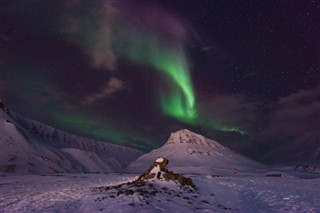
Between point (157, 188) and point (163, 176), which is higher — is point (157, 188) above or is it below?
below

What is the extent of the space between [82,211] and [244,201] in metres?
11.2

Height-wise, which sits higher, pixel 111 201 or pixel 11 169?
pixel 11 169

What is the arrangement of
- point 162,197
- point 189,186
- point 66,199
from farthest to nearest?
1. point 189,186
2. point 66,199
3. point 162,197

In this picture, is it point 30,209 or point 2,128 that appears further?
point 2,128

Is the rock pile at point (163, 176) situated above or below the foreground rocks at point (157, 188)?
above

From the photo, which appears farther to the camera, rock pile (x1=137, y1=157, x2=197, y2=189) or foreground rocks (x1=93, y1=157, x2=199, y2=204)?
rock pile (x1=137, y1=157, x2=197, y2=189)

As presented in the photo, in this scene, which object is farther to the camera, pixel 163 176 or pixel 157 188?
pixel 163 176

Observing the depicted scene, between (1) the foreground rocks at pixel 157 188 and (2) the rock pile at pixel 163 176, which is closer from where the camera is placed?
(1) the foreground rocks at pixel 157 188

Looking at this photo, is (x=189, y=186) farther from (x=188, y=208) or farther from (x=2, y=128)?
(x=2, y=128)

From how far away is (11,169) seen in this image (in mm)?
95062

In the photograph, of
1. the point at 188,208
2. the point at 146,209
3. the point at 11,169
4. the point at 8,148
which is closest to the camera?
the point at 146,209

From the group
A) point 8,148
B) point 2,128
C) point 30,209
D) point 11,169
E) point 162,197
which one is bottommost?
point 30,209

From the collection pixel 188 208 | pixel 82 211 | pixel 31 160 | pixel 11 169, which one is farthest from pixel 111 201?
pixel 31 160

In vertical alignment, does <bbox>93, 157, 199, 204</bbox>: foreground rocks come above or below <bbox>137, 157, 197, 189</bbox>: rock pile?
below
